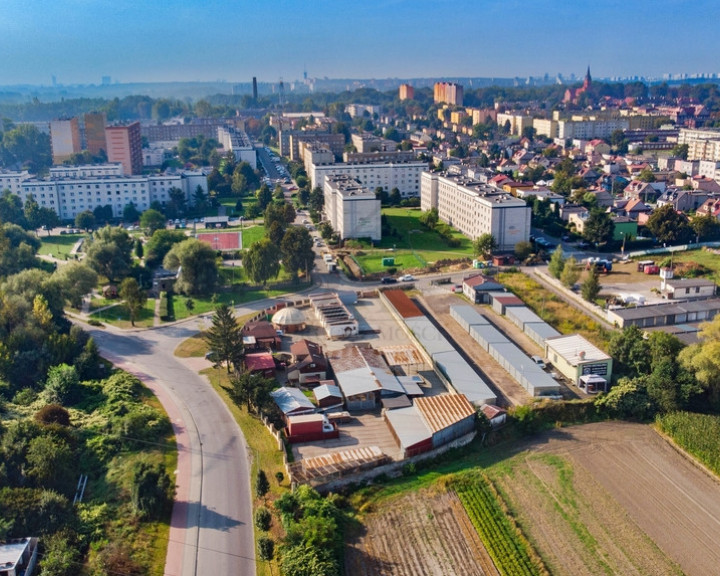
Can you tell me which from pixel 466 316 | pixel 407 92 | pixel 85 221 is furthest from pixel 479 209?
pixel 407 92

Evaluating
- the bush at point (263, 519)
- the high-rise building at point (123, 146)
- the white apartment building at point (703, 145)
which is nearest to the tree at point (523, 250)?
the bush at point (263, 519)

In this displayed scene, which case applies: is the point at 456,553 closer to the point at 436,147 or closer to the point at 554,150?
the point at 554,150

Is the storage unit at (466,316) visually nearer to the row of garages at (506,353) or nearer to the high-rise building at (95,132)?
the row of garages at (506,353)

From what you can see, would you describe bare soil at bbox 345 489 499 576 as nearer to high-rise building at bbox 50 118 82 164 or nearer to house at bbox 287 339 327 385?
house at bbox 287 339 327 385

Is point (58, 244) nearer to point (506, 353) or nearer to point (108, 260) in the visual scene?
point (108, 260)

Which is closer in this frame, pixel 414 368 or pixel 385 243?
pixel 414 368

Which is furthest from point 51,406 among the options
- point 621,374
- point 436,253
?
point 436,253
